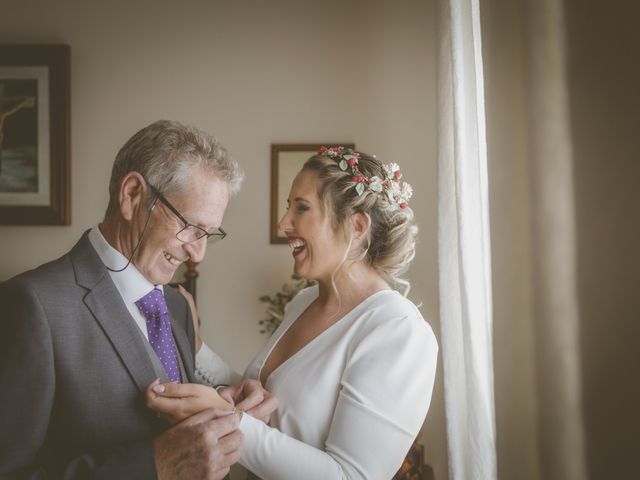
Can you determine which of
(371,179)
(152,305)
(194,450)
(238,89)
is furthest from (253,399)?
(238,89)

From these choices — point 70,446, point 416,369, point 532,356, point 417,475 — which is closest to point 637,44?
point 532,356

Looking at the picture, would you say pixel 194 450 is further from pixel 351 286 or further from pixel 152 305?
pixel 351 286

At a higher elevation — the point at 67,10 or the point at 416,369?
the point at 67,10

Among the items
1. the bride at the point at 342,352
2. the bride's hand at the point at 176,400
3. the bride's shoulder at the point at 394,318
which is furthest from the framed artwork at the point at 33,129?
Result: the bride's shoulder at the point at 394,318

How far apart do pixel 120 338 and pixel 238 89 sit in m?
2.11

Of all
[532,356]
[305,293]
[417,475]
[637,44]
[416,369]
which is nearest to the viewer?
[637,44]

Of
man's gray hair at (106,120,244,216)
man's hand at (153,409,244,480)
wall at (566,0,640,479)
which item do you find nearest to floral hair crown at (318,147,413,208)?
man's gray hair at (106,120,244,216)

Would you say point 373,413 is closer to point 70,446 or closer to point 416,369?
point 416,369

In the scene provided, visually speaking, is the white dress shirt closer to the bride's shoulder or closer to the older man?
the older man

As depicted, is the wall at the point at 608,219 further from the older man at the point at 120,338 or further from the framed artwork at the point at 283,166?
the framed artwork at the point at 283,166

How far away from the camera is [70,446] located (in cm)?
113

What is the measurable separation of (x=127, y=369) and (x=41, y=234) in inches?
87.5

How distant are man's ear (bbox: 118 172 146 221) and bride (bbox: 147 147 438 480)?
50cm

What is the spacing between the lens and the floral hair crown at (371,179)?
159 centimetres
